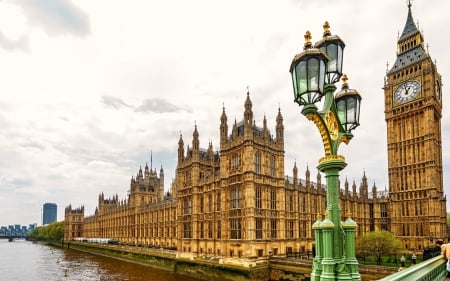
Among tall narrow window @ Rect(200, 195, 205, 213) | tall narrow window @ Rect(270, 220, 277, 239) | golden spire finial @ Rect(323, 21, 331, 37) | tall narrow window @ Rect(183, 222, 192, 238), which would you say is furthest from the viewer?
tall narrow window @ Rect(183, 222, 192, 238)

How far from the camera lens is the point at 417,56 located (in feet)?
225

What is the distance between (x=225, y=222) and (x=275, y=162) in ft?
35.9

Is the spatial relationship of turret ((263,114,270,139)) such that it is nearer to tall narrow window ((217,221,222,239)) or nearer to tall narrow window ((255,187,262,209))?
tall narrow window ((255,187,262,209))

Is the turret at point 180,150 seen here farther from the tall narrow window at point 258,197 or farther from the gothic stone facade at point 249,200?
the tall narrow window at point 258,197

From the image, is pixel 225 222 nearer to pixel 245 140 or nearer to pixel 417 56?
pixel 245 140

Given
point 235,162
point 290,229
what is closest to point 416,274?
point 235,162

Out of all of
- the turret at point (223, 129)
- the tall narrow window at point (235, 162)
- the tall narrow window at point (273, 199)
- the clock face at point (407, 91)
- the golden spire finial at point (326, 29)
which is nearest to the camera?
the golden spire finial at point (326, 29)

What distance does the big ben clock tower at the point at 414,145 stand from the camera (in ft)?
204

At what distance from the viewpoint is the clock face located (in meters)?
66.9

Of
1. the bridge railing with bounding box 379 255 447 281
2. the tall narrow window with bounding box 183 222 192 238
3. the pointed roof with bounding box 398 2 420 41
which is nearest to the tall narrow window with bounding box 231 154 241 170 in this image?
the tall narrow window with bounding box 183 222 192 238

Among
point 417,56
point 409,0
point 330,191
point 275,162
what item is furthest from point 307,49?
point 409,0

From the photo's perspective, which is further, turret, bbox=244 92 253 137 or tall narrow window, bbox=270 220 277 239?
tall narrow window, bbox=270 220 277 239

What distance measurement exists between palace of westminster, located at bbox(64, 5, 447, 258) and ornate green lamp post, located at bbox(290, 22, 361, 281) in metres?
37.3

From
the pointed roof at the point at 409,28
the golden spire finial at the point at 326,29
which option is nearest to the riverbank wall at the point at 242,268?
the golden spire finial at the point at 326,29
